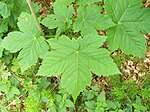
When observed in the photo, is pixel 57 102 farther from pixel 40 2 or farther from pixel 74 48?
pixel 40 2

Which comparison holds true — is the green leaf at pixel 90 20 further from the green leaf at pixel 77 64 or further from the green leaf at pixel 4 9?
the green leaf at pixel 4 9

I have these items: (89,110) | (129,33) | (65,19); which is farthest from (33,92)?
(129,33)

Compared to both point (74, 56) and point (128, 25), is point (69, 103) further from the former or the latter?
point (128, 25)

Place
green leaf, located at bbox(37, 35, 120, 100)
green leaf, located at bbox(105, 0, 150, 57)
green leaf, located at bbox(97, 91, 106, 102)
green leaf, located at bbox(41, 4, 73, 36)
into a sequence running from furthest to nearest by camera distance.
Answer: green leaf, located at bbox(97, 91, 106, 102)
green leaf, located at bbox(41, 4, 73, 36)
green leaf, located at bbox(105, 0, 150, 57)
green leaf, located at bbox(37, 35, 120, 100)

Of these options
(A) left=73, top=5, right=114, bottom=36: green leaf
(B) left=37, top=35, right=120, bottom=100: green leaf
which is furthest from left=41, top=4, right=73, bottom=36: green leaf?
(B) left=37, top=35, right=120, bottom=100: green leaf

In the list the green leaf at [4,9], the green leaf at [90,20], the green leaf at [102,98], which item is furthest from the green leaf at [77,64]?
the green leaf at [4,9]

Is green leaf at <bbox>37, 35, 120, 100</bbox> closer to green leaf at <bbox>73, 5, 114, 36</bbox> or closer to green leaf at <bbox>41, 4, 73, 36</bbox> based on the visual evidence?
green leaf at <bbox>73, 5, 114, 36</bbox>
